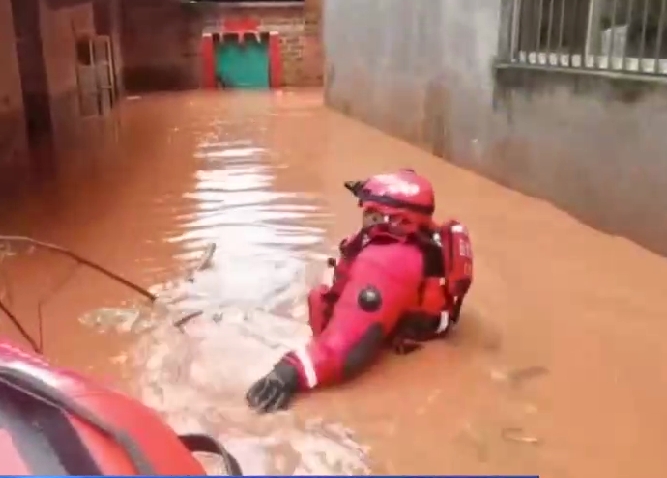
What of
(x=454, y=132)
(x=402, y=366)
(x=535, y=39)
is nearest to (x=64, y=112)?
(x=454, y=132)

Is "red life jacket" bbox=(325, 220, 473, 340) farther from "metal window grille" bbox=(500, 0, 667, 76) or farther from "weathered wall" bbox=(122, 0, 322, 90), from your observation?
"weathered wall" bbox=(122, 0, 322, 90)

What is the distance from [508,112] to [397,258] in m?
3.11

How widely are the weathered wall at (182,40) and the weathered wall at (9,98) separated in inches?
255

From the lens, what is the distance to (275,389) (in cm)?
279

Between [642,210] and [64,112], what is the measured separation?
7343 mm

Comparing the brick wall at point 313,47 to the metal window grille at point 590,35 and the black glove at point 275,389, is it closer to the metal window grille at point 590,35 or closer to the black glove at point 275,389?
the metal window grille at point 590,35

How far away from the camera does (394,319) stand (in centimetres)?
301

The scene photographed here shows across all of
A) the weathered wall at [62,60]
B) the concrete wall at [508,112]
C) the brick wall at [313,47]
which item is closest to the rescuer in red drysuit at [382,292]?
the concrete wall at [508,112]

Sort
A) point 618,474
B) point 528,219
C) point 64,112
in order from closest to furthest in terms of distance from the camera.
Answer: point 618,474 < point 528,219 < point 64,112

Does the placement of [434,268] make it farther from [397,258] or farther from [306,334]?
[306,334]

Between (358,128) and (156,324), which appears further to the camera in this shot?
(358,128)

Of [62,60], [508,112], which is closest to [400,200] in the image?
[508,112]

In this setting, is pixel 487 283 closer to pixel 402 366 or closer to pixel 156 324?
pixel 402 366

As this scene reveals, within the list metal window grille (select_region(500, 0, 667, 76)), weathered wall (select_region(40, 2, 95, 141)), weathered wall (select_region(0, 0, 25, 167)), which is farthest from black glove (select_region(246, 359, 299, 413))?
weathered wall (select_region(40, 2, 95, 141))
